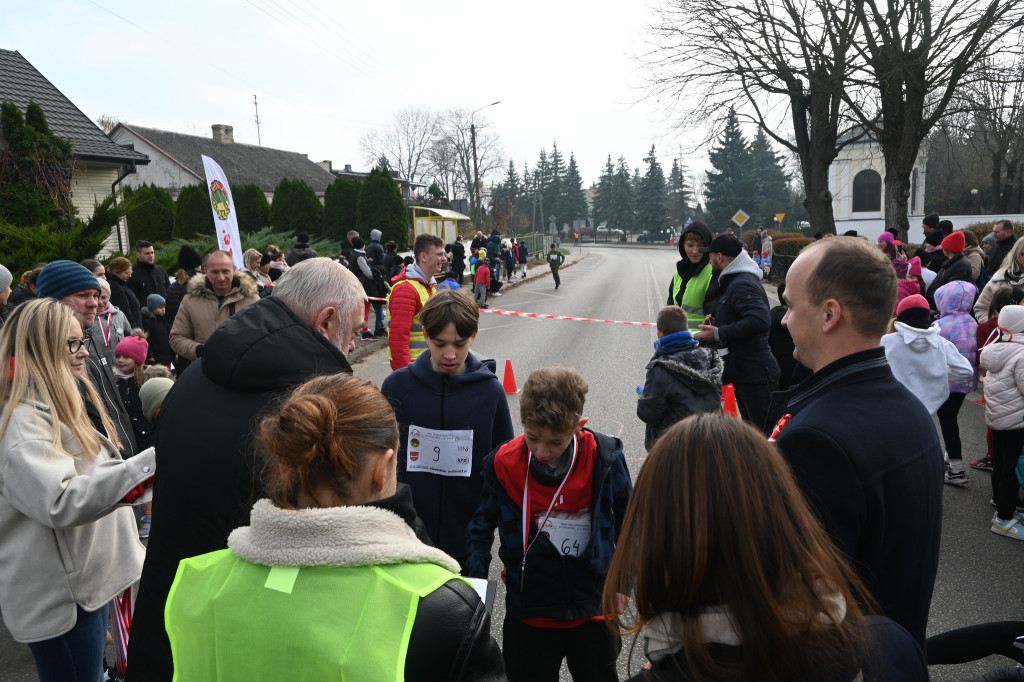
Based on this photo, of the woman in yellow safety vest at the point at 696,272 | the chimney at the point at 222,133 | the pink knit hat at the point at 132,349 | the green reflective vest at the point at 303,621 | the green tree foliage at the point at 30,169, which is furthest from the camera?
the chimney at the point at 222,133

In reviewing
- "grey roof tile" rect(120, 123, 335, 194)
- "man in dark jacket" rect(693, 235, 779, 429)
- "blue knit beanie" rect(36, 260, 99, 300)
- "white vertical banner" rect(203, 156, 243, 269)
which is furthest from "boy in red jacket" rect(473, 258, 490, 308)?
"grey roof tile" rect(120, 123, 335, 194)

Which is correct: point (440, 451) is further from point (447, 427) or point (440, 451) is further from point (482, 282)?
point (482, 282)

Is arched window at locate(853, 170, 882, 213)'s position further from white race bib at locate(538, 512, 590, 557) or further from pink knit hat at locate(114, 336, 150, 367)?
white race bib at locate(538, 512, 590, 557)

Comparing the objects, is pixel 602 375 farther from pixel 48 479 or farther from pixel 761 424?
pixel 48 479

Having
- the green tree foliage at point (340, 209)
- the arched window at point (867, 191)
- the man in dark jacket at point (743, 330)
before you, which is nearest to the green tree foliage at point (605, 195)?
the arched window at point (867, 191)

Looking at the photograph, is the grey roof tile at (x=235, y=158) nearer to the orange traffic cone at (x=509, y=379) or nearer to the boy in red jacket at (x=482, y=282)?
the boy in red jacket at (x=482, y=282)

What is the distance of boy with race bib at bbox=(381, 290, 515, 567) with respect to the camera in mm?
3318

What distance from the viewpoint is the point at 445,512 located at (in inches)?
131

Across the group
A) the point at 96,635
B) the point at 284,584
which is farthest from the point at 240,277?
the point at 284,584

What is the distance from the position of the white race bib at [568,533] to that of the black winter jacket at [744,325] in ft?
10.2

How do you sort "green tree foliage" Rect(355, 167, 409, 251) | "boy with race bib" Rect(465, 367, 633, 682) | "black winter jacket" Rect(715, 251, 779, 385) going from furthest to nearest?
"green tree foliage" Rect(355, 167, 409, 251), "black winter jacket" Rect(715, 251, 779, 385), "boy with race bib" Rect(465, 367, 633, 682)

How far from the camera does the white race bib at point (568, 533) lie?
9.10 feet

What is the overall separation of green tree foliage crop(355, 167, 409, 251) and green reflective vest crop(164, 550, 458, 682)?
83.5ft

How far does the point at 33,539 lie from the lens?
2.59 meters
